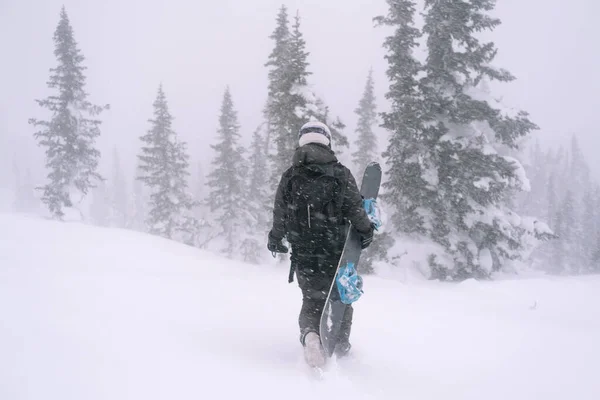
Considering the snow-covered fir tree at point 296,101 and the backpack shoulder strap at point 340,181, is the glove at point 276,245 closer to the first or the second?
the backpack shoulder strap at point 340,181

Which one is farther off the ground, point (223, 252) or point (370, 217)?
point (370, 217)

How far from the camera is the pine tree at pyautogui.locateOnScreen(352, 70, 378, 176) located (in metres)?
32.1

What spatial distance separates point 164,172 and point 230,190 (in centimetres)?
587

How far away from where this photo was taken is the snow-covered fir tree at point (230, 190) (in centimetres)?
3005

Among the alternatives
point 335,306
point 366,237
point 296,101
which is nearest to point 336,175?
point 366,237

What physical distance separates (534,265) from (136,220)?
239 ft

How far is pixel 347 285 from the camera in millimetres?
3750

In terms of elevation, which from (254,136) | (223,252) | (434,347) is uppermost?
(254,136)

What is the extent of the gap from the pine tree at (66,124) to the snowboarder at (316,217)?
27.0m

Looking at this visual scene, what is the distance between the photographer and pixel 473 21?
13211mm

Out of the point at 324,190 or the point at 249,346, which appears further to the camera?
the point at 249,346

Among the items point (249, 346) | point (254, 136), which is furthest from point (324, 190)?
point (254, 136)

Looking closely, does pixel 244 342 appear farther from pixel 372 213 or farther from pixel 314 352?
pixel 372 213

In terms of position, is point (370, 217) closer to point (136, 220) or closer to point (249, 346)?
point (249, 346)
